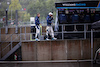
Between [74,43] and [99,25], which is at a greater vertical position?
[99,25]

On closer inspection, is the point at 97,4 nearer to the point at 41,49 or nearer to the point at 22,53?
the point at 41,49

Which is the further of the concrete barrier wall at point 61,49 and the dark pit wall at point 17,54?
the dark pit wall at point 17,54

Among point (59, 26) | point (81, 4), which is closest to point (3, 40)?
point (59, 26)

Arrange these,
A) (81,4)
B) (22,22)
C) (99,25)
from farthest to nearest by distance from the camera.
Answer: (22,22) < (81,4) < (99,25)

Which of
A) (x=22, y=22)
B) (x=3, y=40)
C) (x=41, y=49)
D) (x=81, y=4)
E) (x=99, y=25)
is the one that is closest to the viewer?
(x=99, y=25)

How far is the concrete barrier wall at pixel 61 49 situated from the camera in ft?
36.9

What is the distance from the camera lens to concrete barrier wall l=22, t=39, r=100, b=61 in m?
11.2

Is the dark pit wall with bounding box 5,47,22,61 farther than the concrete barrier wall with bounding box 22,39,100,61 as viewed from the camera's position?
Yes

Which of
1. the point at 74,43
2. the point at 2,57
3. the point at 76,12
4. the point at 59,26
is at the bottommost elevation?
the point at 2,57

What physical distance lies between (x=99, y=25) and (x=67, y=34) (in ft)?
17.8

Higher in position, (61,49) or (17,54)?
(61,49)

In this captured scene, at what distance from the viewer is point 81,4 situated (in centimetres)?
1220

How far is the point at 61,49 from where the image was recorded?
37.0ft

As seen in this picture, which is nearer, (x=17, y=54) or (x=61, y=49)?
(x=61, y=49)
